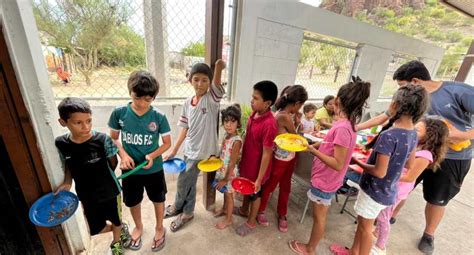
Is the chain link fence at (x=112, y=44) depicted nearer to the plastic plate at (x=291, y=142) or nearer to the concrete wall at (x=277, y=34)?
the concrete wall at (x=277, y=34)

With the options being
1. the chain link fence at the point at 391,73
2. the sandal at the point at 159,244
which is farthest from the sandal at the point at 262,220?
the chain link fence at the point at 391,73

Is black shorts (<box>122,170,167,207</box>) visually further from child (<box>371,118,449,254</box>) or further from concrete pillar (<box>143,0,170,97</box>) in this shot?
child (<box>371,118,449,254</box>)

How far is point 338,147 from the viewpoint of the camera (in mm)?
1306

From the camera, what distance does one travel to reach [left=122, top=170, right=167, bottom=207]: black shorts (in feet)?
5.01

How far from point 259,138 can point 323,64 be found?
3.65 metres

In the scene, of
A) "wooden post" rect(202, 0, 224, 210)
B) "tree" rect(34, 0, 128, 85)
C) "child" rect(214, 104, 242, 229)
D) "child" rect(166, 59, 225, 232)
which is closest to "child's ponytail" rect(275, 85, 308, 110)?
"child" rect(214, 104, 242, 229)

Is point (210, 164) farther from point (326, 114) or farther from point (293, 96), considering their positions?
point (326, 114)

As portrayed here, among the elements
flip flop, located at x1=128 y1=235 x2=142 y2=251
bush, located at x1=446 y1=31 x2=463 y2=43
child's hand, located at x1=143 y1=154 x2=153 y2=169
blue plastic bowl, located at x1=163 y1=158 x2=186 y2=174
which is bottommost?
flip flop, located at x1=128 y1=235 x2=142 y2=251

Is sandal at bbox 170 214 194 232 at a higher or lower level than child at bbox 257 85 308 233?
lower

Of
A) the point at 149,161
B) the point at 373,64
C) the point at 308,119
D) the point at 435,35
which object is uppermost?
the point at 435,35

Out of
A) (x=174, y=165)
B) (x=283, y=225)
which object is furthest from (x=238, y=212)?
(x=174, y=165)

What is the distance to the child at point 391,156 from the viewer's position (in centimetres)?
118

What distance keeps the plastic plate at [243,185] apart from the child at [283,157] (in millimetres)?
241

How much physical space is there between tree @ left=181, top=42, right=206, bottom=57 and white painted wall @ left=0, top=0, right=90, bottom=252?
1568 mm
